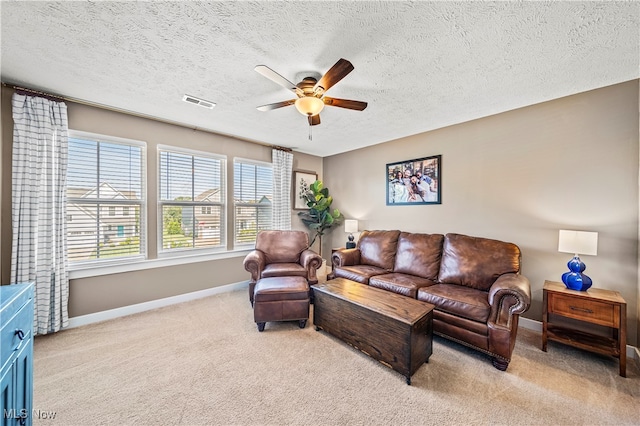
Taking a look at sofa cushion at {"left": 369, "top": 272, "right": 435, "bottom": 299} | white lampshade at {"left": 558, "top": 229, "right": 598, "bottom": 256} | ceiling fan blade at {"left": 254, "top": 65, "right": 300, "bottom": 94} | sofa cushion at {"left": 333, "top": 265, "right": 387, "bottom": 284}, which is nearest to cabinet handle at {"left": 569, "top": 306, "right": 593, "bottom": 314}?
white lampshade at {"left": 558, "top": 229, "right": 598, "bottom": 256}

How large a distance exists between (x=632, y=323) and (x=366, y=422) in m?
2.65

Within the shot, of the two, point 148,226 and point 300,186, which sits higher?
point 300,186

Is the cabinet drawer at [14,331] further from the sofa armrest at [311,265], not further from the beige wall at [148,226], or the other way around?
the sofa armrest at [311,265]

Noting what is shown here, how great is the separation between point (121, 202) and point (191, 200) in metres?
0.80

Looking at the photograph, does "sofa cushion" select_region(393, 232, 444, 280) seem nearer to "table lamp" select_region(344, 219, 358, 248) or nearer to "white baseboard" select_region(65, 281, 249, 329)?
"table lamp" select_region(344, 219, 358, 248)

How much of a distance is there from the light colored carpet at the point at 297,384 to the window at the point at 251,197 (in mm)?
1912

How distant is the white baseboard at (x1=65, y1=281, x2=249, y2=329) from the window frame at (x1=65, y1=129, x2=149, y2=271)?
21.7 inches

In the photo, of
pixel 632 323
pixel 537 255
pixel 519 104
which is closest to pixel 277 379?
pixel 537 255

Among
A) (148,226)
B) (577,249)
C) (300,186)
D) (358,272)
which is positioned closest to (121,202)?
(148,226)

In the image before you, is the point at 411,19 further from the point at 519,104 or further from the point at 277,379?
the point at 277,379

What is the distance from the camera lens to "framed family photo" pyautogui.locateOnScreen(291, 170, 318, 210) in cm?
478

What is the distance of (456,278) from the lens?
2.73 metres

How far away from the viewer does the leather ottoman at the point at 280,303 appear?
2.56 metres

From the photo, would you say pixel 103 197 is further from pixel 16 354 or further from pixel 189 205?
pixel 16 354
